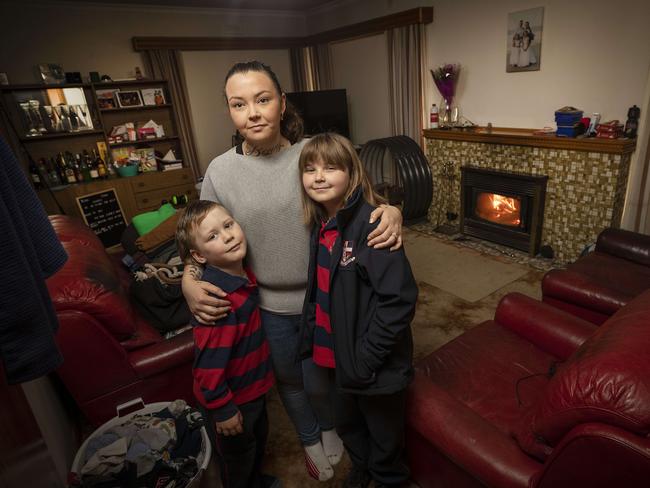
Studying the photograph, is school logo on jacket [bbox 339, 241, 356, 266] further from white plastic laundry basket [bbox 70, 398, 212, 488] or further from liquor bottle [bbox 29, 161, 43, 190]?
liquor bottle [bbox 29, 161, 43, 190]

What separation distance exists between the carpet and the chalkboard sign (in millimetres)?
3230

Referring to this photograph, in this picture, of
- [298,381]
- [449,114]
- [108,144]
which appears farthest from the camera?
[108,144]

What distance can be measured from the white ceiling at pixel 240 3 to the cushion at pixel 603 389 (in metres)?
5.17

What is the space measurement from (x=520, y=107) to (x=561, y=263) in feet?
4.60

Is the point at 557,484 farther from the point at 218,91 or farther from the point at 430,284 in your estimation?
the point at 218,91

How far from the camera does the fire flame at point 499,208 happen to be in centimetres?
348

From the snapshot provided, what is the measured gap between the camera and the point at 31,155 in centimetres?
412

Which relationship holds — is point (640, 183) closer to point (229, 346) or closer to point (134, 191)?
point (229, 346)

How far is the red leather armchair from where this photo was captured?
145 cm

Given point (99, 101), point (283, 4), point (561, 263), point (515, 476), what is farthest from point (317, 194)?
point (283, 4)

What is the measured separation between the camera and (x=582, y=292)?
1.85 metres

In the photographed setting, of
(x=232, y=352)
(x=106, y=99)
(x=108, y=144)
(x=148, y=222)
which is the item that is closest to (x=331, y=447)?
(x=232, y=352)

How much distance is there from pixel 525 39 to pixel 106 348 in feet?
12.0

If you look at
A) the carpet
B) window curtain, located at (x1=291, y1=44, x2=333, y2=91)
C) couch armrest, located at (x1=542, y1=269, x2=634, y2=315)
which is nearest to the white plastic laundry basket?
couch armrest, located at (x1=542, y1=269, x2=634, y2=315)
